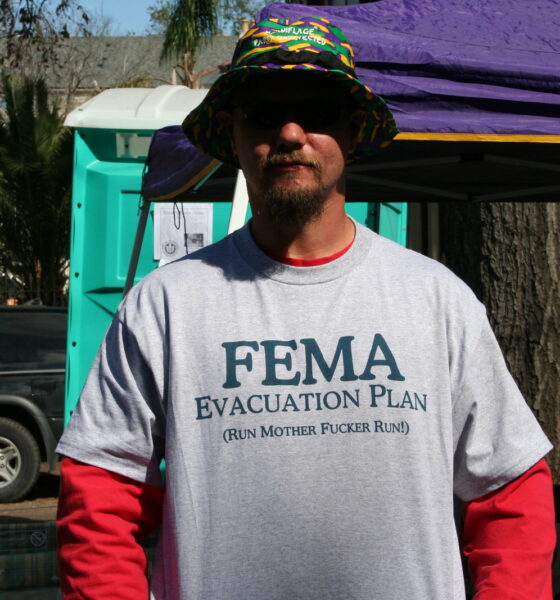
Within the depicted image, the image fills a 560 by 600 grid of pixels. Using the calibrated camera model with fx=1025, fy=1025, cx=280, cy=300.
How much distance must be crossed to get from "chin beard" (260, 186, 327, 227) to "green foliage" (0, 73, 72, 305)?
14217mm

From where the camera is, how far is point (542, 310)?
16.8 feet

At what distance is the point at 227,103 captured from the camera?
2.12 m

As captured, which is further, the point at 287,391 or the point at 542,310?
the point at 542,310

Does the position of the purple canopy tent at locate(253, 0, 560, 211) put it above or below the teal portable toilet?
below

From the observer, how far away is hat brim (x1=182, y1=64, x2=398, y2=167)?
2002 millimetres

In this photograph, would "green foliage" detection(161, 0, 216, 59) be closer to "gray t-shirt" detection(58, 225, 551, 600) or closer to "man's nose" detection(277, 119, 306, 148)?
"man's nose" detection(277, 119, 306, 148)

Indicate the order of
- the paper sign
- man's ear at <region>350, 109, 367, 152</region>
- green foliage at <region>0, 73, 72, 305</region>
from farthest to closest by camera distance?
green foliage at <region>0, 73, 72, 305</region>, the paper sign, man's ear at <region>350, 109, 367, 152</region>

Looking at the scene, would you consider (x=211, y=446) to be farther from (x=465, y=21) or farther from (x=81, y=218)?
(x=81, y=218)

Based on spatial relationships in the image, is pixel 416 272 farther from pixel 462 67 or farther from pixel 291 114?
pixel 462 67

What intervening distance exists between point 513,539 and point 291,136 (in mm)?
850

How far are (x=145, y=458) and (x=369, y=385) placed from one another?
43cm

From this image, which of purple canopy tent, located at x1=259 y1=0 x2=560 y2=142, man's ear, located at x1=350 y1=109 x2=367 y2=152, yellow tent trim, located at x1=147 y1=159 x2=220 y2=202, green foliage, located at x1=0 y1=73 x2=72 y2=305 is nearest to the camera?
man's ear, located at x1=350 y1=109 x2=367 y2=152

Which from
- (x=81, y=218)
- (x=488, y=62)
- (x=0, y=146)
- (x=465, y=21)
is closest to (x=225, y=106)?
(x=488, y=62)

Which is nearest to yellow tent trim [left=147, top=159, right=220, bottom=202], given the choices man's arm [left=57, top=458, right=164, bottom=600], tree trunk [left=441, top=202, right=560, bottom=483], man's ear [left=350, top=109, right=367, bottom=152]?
man's ear [left=350, top=109, right=367, bottom=152]
